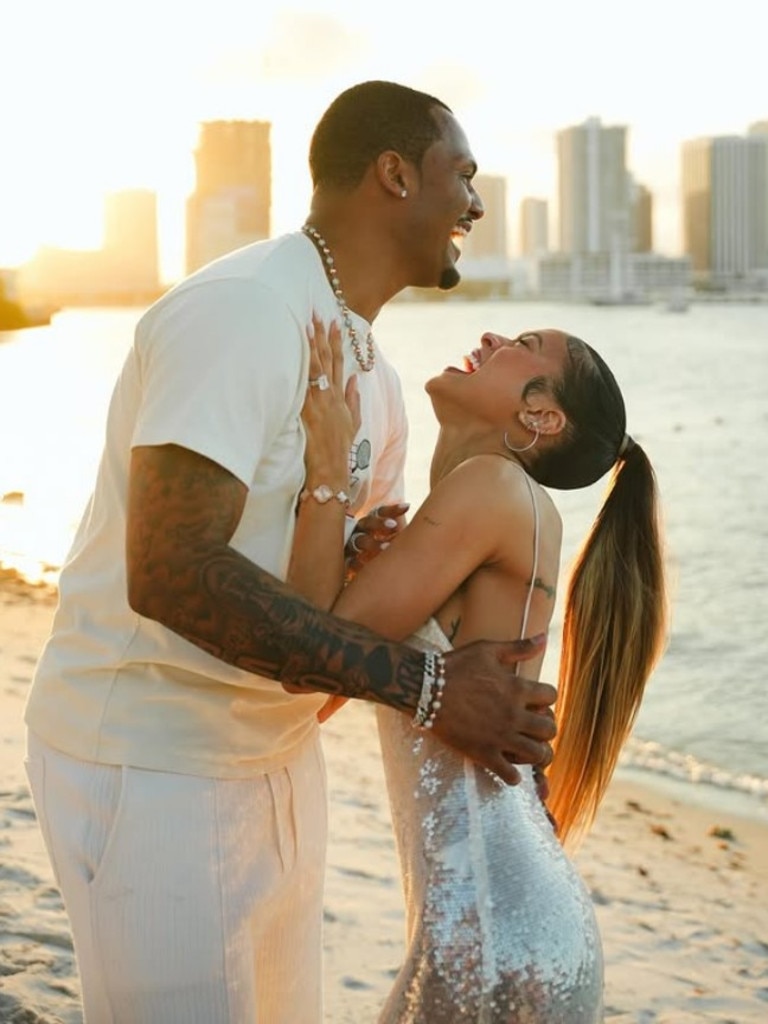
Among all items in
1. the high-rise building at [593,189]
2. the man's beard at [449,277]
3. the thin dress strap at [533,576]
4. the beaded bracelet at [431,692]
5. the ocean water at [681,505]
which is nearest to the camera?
the beaded bracelet at [431,692]

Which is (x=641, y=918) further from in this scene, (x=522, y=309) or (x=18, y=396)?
(x=522, y=309)

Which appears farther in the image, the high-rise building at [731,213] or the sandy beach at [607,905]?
the high-rise building at [731,213]

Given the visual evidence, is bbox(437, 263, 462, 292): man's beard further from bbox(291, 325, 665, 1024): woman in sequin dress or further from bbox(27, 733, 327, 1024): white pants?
bbox(27, 733, 327, 1024): white pants

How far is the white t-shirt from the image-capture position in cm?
219

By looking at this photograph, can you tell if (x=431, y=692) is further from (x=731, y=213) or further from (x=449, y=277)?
(x=731, y=213)

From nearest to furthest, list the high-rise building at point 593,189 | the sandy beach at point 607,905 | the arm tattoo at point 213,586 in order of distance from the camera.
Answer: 1. the arm tattoo at point 213,586
2. the sandy beach at point 607,905
3. the high-rise building at point 593,189

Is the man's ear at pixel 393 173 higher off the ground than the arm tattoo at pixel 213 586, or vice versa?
the man's ear at pixel 393 173

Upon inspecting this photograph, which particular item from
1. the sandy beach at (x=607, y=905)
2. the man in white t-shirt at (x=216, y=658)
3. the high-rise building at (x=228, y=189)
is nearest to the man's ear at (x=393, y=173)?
the man in white t-shirt at (x=216, y=658)

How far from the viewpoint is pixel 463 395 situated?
2.79 m

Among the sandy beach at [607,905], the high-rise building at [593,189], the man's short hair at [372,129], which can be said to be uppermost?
the high-rise building at [593,189]

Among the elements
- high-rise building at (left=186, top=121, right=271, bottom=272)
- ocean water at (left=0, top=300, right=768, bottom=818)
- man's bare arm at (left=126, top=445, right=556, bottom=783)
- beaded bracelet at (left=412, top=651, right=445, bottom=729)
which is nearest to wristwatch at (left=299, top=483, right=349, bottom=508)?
man's bare arm at (left=126, top=445, right=556, bottom=783)

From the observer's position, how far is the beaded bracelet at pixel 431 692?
2.30m

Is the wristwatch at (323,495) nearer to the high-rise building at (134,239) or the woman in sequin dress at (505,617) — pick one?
the woman in sequin dress at (505,617)

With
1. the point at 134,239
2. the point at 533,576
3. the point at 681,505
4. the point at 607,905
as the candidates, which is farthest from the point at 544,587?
the point at 134,239
